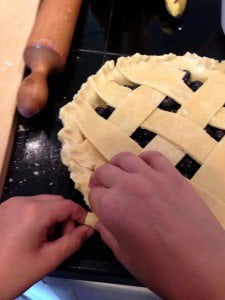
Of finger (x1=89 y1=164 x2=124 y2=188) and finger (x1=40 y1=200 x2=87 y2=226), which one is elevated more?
finger (x1=89 y1=164 x2=124 y2=188)

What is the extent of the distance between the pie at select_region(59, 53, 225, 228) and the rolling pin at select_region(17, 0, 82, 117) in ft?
0.31

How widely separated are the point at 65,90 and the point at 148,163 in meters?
0.43

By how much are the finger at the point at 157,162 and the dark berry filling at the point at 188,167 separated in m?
0.12

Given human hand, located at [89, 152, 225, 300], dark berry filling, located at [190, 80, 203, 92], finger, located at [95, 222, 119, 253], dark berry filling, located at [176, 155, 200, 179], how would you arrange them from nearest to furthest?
1. human hand, located at [89, 152, 225, 300]
2. finger, located at [95, 222, 119, 253]
3. dark berry filling, located at [176, 155, 200, 179]
4. dark berry filling, located at [190, 80, 203, 92]

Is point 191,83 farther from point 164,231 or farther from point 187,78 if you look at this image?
point 164,231

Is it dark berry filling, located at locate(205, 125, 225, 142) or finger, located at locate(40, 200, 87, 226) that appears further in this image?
dark berry filling, located at locate(205, 125, 225, 142)

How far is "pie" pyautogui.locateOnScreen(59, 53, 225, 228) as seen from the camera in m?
0.81

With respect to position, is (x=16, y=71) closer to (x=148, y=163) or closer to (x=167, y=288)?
(x=148, y=163)

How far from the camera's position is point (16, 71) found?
41.2 inches

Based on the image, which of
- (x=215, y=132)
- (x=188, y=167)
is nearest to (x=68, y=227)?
(x=188, y=167)

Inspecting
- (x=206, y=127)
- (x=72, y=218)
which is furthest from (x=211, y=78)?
(x=72, y=218)

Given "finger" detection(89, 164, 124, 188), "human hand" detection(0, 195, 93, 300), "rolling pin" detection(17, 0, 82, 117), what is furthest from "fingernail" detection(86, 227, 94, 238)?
"rolling pin" detection(17, 0, 82, 117)

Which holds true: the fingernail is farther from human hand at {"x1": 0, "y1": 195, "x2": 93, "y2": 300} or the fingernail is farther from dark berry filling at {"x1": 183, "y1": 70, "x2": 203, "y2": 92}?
dark berry filling at {"x1": 183, "y1": 70, "x2": 203, "y2": 92}

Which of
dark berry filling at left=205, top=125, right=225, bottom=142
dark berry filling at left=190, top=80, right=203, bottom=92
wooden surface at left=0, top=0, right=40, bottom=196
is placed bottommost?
wooden surface at left=0, top=0, right=40, bottom=196
